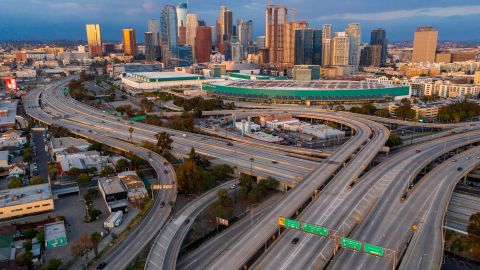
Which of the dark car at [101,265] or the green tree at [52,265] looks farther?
the dark car at [101,265]

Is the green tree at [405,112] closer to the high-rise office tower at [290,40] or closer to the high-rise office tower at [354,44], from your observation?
the high-rise office tower at [290,40]

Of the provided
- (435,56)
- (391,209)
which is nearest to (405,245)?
(391,209)

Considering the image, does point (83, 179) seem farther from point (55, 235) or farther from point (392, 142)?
point (392, 142)

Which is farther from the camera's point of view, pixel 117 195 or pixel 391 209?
pixel 117 195

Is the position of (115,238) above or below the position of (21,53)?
below

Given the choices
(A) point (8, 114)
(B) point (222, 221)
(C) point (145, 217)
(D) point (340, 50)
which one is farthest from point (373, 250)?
(D) point (340, 50)

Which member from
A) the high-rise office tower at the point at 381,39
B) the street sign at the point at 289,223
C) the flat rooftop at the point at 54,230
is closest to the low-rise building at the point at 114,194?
the flat rooftop at the point at 54,230

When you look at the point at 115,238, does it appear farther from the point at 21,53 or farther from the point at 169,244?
the point at 21,53
